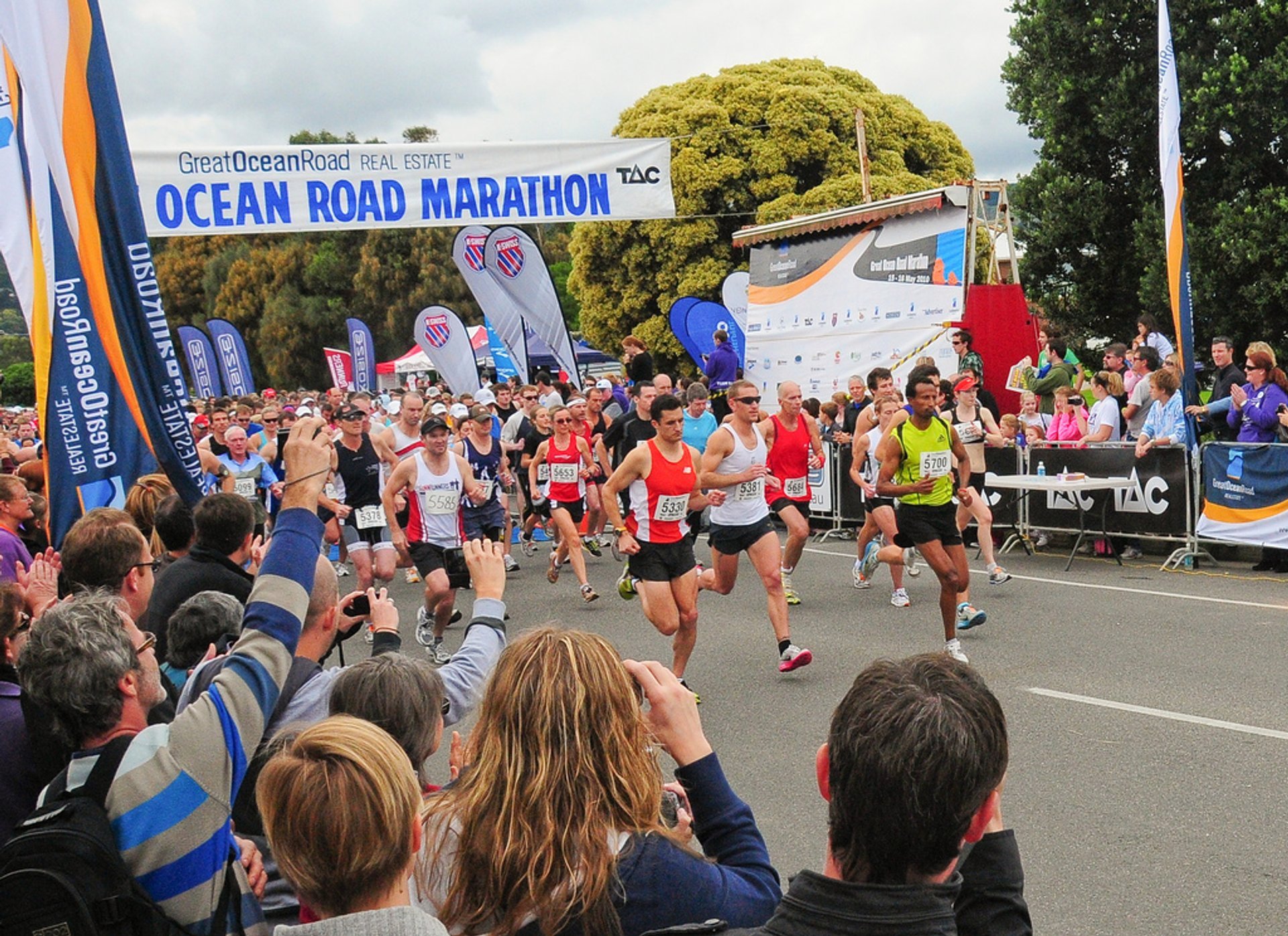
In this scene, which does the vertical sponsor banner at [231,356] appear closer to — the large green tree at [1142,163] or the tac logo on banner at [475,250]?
the tac logo on banner at [475,250]

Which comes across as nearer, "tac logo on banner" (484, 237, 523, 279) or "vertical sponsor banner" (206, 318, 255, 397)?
"tac logo on banner" (484, 237, 523, 279)

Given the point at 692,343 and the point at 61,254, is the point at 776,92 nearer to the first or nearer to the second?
the point at 692,343

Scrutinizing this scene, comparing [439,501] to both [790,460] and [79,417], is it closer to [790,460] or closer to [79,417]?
[790,460]

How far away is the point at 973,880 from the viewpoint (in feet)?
6.98

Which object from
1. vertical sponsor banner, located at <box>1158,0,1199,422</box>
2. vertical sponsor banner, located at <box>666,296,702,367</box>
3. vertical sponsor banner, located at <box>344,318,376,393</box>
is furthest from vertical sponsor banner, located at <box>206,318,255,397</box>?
vertical sponsor banner, located at <box>1158,0,1199,422</box>

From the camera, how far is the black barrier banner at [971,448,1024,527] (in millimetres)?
13719

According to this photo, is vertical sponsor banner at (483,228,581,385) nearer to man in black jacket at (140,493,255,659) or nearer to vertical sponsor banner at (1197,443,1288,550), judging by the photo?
vertical sponsor banner at (1197,443,1288,550)

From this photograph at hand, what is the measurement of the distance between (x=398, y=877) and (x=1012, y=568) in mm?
11177

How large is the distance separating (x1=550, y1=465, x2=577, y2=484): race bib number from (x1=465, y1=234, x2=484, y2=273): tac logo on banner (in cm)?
639

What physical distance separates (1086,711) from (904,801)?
5849 mm

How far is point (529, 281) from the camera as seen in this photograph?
18.7m

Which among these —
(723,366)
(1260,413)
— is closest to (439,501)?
(1260,413)

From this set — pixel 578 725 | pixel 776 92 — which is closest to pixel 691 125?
pixel 776 92

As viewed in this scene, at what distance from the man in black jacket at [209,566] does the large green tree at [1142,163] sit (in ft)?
45.5
